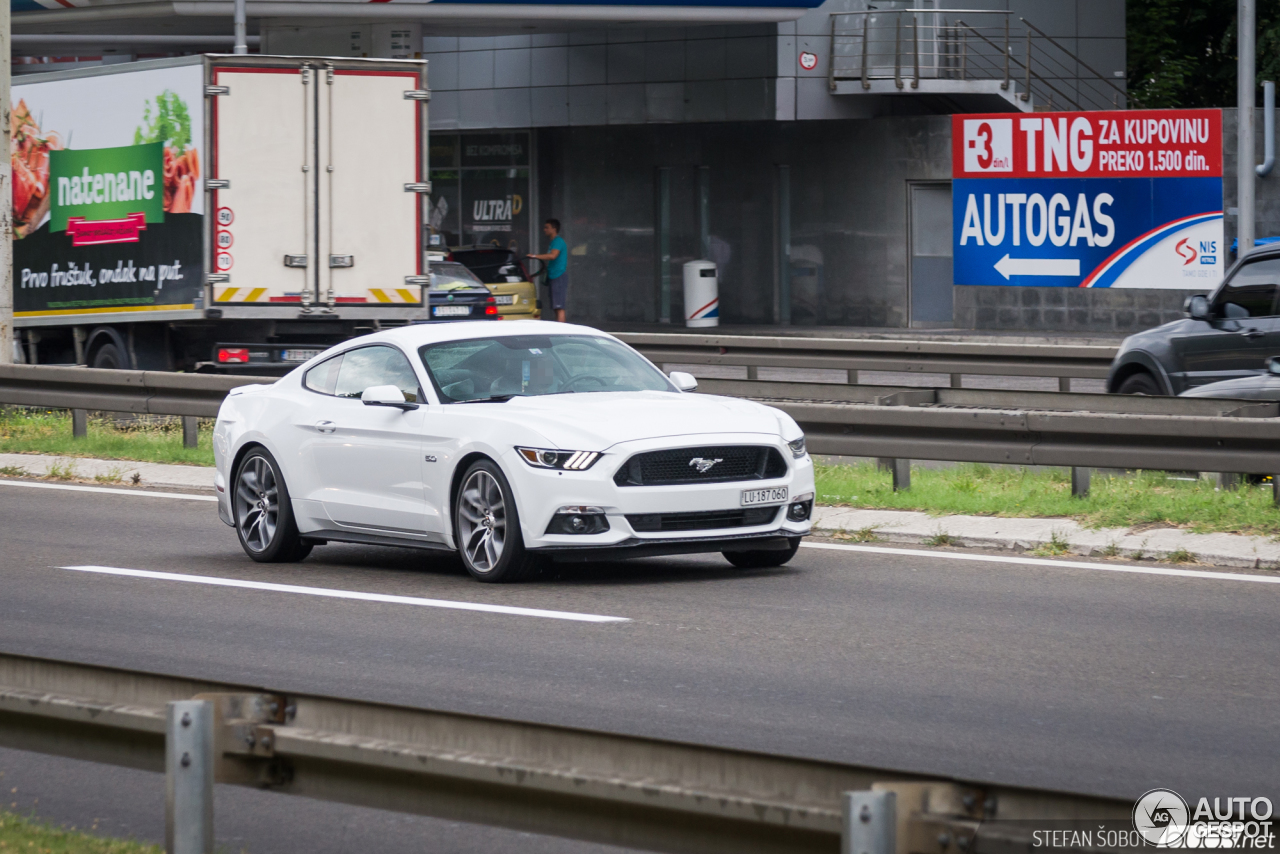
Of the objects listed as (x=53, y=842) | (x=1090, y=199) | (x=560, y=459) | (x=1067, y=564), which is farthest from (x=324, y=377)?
(x=1090, y=199)

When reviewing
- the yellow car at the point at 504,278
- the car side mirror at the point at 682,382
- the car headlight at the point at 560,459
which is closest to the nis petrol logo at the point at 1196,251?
the yellow car at the point at 504,278

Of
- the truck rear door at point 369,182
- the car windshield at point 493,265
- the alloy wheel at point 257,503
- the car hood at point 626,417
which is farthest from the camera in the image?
the car windshield at point 493,265

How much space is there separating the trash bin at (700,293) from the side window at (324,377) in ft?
83.4

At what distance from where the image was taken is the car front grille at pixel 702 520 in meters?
9.94

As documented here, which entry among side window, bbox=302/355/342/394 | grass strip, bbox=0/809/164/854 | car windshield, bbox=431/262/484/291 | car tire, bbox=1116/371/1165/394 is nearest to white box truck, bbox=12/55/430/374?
car windshield, bbox=431/262/484/291

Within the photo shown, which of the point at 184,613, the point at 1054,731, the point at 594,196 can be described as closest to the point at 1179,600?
the point at 1054,731

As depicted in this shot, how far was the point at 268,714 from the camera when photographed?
4289 mm

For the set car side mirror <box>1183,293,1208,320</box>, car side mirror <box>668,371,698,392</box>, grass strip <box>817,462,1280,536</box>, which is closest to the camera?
car side mirror <box>668,371,698,392</box>

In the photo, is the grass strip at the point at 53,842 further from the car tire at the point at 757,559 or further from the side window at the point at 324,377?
the side window at the point at 324,377

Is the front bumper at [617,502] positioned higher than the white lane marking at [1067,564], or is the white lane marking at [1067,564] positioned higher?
the front bumper at [617,502]

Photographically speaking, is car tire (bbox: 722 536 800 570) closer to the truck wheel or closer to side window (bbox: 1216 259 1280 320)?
side window (bbox: 1216 259 1280 320)

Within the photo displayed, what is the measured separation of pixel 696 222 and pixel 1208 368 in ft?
79.1

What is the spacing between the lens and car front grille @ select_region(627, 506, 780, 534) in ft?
32.6

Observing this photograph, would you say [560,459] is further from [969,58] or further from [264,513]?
[969,58]
